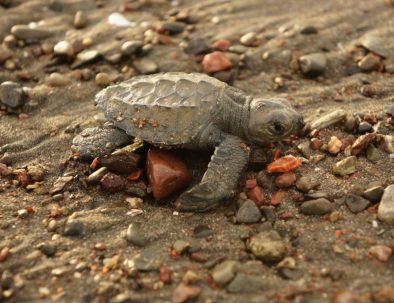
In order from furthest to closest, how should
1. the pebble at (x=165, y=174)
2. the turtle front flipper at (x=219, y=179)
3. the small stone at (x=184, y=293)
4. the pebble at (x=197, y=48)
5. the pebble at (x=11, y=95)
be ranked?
1. the pebble at (x=197, y=48)
2. the pebble at (x=11, y=95)
3. the pebble at (x=165, y=174)
4. the turtle front flipper at (x=219, y=179)
5. the small stone at (x=184, y=293)

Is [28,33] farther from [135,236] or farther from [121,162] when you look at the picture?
[135,236]

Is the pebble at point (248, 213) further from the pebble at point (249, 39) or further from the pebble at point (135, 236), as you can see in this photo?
the pebble at point (249, 39)

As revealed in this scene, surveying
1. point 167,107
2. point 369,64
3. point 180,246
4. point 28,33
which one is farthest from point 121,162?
point 369,64

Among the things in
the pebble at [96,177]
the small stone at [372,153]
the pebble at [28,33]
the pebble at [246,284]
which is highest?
the pebble at [28,33]

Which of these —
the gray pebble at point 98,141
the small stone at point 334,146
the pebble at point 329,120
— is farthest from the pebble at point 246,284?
the pebble at point 329,120

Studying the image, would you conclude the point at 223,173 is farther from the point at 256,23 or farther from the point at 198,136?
the point at 256,23
